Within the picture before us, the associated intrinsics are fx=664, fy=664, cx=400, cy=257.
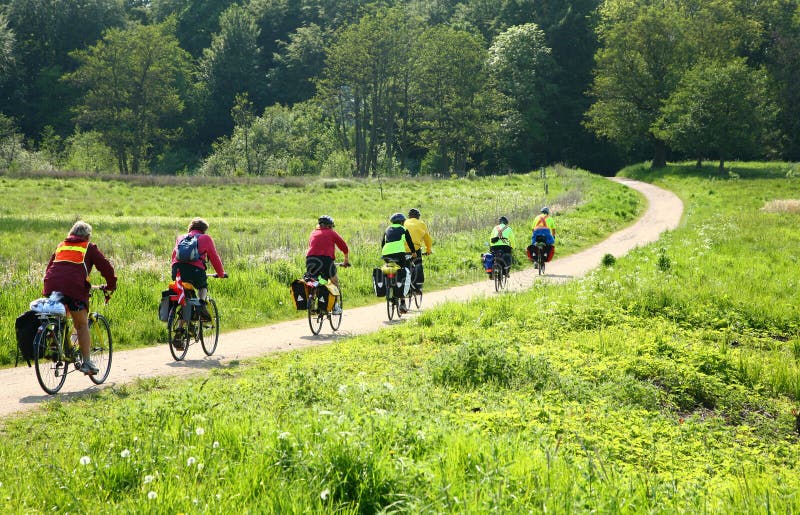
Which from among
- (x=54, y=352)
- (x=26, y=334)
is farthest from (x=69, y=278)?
(x=54, y=352)

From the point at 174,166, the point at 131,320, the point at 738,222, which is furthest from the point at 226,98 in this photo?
the point at 131,320

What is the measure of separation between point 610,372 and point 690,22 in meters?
69.7

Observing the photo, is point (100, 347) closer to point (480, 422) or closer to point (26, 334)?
point (26, 334)

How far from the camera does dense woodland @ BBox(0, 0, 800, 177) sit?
6334 cm

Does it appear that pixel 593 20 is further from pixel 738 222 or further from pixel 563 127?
pixel 738 222

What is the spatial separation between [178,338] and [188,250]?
54.7 inches

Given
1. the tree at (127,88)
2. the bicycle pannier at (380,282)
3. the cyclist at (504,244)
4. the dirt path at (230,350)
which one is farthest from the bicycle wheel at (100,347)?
the tree at (127,88)

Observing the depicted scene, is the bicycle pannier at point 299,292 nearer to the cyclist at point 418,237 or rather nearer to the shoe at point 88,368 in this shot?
the cyclist at point 418,237

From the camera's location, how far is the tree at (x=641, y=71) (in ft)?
206

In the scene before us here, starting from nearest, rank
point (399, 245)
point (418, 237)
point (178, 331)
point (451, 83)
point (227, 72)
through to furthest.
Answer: point (178, 331) < point (399, 245) < point (418, 237) < point (451, 83) < point (227, 72)

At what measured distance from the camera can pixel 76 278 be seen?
8.53 meters

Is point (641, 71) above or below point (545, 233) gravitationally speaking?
above

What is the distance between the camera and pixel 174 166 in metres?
88.8

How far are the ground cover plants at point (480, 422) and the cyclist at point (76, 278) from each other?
868mm
